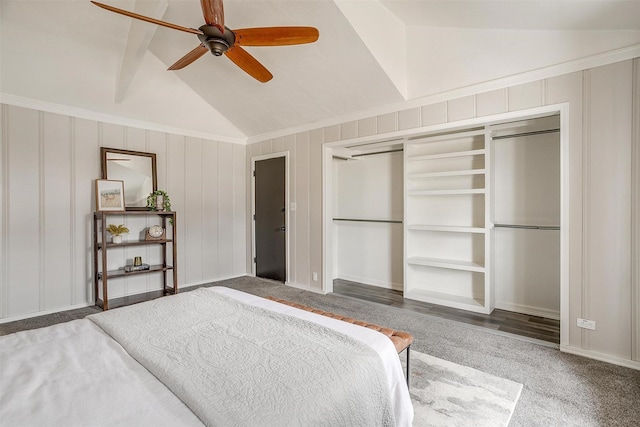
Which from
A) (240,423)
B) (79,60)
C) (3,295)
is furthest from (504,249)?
(3,295)

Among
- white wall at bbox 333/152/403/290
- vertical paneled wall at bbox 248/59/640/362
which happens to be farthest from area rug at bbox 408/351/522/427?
white wall at bbox 333/152/403/290

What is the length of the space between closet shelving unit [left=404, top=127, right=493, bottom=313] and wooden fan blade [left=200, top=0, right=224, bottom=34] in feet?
9.41

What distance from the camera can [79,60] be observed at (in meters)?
3.68

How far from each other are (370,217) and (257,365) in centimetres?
409

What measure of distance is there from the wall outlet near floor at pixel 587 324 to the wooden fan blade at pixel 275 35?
312cm

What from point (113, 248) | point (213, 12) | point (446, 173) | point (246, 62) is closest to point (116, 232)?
point (113, 248)

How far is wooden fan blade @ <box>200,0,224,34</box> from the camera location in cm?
194

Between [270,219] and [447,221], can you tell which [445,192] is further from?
[270,219]

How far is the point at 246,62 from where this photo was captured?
2.66m

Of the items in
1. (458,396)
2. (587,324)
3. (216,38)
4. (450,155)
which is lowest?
(458,396)

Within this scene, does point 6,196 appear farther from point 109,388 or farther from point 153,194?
point 109,388

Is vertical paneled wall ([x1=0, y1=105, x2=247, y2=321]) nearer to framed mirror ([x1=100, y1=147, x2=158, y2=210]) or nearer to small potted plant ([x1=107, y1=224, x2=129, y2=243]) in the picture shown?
framed mirror ([x1=100, y1=147, x2=158, y2=210])

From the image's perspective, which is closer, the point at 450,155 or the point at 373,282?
the point at 450,155

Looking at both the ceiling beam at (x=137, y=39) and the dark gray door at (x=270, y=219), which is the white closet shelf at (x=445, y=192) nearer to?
the dark gray door at (x=270, y=219)
